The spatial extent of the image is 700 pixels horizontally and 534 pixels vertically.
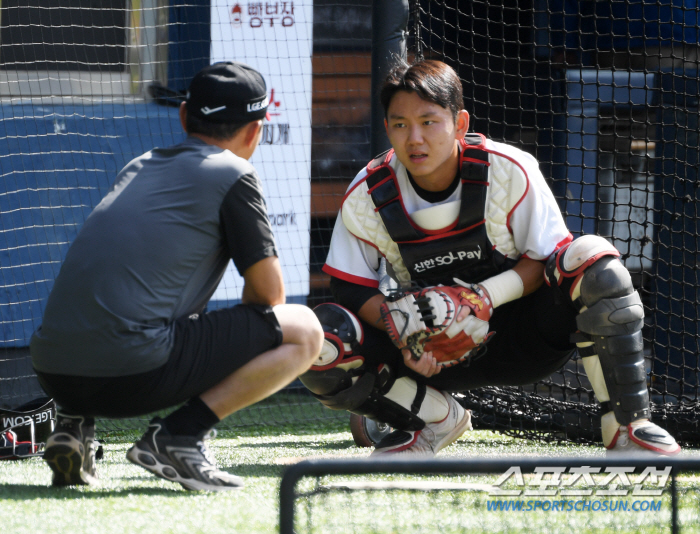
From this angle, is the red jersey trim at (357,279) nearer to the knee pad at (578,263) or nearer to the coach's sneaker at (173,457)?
the knee pad at (578,263)

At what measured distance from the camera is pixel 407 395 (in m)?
2.71

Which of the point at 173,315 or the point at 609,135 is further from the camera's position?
the point at 609,135

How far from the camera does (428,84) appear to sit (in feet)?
8.59

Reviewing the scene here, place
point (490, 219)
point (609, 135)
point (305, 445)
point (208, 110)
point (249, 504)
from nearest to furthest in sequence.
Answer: point (249, 504), point (208, 110), point (490, 219), point (305, 445), point (609, 135)

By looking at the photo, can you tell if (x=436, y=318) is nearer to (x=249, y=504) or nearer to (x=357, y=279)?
(x=357, y=279)

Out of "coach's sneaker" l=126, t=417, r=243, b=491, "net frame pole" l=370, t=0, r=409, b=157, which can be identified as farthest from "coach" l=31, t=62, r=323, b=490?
"net frame pole" l=370, t=0, r=409, b=157

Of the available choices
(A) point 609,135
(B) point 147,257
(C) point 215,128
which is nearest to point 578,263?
(C) point 215,128

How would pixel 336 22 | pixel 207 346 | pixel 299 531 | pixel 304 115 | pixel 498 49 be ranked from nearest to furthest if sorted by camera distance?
1. pixel 299 531
2. pixel 207 346
3. pixel 304 115
4. pixel 336 22
5. pixel 498 49

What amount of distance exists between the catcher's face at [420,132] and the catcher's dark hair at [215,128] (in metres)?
0.58

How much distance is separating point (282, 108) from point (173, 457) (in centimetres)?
295

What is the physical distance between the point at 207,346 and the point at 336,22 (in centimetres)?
361

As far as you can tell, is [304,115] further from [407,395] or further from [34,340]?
[34,340]

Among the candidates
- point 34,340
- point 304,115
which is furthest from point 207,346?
point 304,115

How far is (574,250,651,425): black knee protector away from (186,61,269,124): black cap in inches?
39.6
